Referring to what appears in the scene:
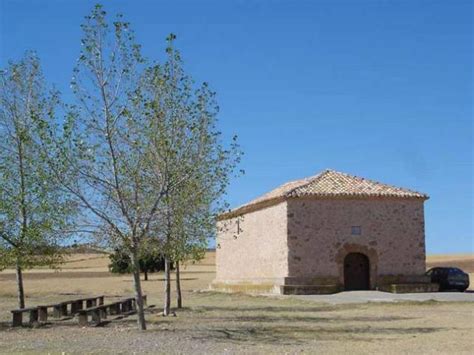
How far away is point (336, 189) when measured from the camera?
39.0 metres

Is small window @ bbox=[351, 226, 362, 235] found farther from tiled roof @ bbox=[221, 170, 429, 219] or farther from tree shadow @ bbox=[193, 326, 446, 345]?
tree shadow @ bbox=[193, 326, 446, 345]

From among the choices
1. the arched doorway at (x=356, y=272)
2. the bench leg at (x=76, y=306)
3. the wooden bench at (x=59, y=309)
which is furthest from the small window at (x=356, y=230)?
the bench leg at (x=76, y=306)

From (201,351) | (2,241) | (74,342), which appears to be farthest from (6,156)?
(201,351)

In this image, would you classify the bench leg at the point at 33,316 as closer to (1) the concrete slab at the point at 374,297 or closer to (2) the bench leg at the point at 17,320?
(2) the bench leg at the point at 17,320

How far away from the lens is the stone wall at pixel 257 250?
38.2 m

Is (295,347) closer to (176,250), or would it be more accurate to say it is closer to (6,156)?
(176,250)

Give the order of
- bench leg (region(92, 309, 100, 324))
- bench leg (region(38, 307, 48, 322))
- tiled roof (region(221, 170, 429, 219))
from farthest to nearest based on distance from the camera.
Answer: tiled roof (region(221, 170, 429, 219))
bench leg (region(38, 307, 48, 322))
bench leg (region(92, 309, 100, 324))

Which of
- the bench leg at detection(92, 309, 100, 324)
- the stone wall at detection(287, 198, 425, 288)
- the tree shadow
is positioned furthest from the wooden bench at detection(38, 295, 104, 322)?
the stone wall at detection(287, 198, 425, 288)

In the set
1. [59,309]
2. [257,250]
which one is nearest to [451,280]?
[257,250]

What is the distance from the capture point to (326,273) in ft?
123

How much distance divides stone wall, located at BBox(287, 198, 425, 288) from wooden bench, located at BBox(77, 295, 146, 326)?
426 inches

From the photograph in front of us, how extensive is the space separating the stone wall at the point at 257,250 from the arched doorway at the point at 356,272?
350 centimetres

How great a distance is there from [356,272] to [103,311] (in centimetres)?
1846

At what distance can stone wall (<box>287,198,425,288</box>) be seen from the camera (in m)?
37.4
